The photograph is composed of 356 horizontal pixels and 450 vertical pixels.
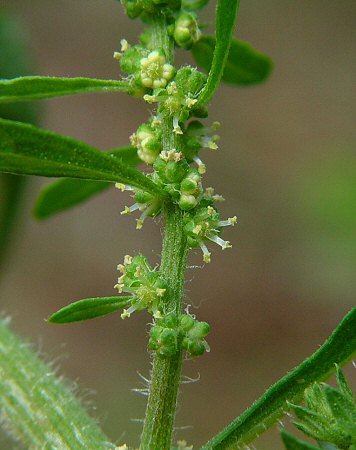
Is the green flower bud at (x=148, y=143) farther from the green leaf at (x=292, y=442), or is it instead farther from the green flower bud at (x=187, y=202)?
the green leaf at (x=292, y=442)

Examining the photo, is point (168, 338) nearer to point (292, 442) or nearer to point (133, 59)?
point (292, 442)

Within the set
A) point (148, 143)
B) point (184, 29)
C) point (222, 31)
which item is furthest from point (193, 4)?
point (148, 143)

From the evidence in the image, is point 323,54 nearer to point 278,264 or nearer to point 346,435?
point 278,264

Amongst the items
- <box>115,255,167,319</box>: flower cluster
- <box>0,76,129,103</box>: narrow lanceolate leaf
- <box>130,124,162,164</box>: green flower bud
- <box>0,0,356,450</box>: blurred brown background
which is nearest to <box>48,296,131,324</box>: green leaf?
<box>115,255,167,319</box>: flower cluster

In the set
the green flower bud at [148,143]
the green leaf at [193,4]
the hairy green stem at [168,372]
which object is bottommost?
the hairy green stem at [168,372]

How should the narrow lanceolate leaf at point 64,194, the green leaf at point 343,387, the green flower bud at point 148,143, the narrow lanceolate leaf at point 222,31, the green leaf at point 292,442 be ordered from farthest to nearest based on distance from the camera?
the narrow lanceolate leaf at point 64,194 < the green flower bud at point 148,143 < the narrow lanceolate leaf at point 222,31 < the green leaf at point 343,387 < the green leaf at point 292,442

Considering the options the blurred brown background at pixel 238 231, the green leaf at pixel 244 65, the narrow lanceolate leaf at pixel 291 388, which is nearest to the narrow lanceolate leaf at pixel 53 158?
the narrow lanceolate leaf at pixel 291 388
